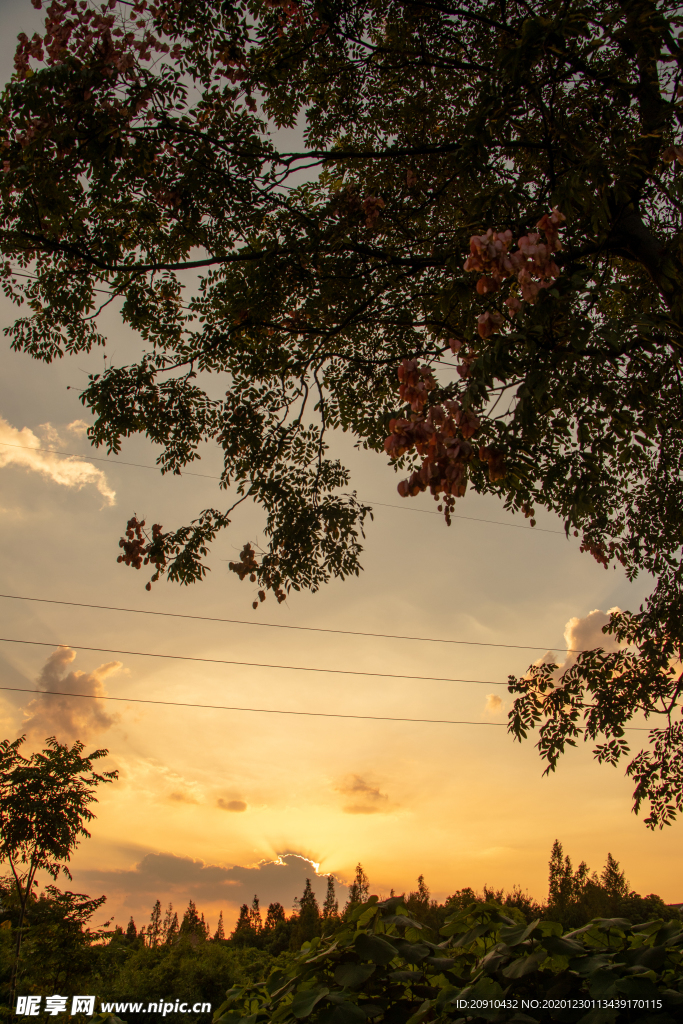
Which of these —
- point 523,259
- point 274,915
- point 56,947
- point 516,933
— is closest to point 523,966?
point 516,933

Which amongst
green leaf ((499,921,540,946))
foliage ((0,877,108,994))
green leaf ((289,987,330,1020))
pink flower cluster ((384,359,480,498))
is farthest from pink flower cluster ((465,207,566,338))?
foliage ((0,877,108,994))

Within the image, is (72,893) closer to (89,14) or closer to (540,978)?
(540,978)

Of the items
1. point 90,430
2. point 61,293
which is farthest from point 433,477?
point 61,293

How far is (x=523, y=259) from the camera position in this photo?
2760 mm

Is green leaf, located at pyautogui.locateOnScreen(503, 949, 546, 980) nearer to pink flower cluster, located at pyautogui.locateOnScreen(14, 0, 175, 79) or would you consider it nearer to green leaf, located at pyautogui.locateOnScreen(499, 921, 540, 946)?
green leaf, located at pyautogui.locateOnScreen(499, 921, 540, 946)

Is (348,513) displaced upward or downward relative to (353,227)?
downward

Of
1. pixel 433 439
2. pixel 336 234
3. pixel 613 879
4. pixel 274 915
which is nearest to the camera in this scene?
pixel 433 439

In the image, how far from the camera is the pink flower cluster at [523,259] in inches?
107

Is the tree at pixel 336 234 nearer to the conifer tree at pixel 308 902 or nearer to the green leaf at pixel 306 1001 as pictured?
the green leaf at pixel 306 1001

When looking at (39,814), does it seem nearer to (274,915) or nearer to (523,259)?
(523,259)

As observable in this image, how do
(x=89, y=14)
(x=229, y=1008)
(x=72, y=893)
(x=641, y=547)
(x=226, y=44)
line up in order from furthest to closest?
(x=72, y=893) < (x=641, y=547) < (x=226, y=44) < (x=89, y=14) < (x=229, y=1008)

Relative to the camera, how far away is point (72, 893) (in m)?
10.1

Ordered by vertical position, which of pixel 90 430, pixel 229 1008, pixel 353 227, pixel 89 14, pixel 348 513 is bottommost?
pixel 229 1008

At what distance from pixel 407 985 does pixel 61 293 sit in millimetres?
6308
